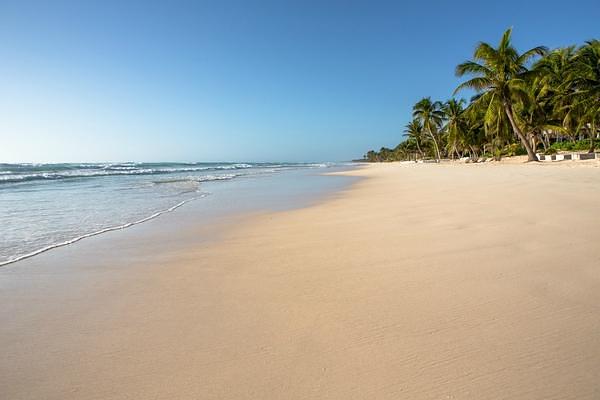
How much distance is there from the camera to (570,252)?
3.33m

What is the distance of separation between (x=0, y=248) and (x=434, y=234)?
617 cm

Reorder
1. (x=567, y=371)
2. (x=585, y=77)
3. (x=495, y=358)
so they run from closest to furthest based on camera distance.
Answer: (x=567, y=371), (x=495, y=358), (x=585, y=77)

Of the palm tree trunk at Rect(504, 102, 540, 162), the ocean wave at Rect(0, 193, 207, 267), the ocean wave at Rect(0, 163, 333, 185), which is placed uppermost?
the palm tree trunk at Rect(504, 102, 540, 162)

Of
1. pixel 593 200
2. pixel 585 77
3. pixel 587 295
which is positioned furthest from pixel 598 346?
pixel 585 77

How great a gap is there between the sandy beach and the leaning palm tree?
76.6 ft

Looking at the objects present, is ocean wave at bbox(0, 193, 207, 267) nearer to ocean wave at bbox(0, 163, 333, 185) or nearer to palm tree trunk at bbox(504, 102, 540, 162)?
ocean wave at bbox(0, 163, 333, 185)

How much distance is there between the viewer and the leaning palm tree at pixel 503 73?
76.2 ft

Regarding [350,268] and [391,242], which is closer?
[350,268]

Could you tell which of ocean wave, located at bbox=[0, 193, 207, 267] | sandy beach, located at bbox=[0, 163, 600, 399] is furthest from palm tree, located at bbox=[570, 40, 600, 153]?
ocean wave, located at bbox=[0, 193, 207, 267]

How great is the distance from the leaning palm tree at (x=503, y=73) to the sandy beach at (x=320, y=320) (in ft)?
76.6

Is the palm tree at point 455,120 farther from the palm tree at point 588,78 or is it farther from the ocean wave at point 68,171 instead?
the ocean wave at point 68,171

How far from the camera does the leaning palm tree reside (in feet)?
76.2

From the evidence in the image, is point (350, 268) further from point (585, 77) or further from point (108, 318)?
point (585, 77)

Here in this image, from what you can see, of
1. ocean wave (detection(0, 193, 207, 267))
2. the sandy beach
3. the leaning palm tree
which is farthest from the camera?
the leaning palm tree
